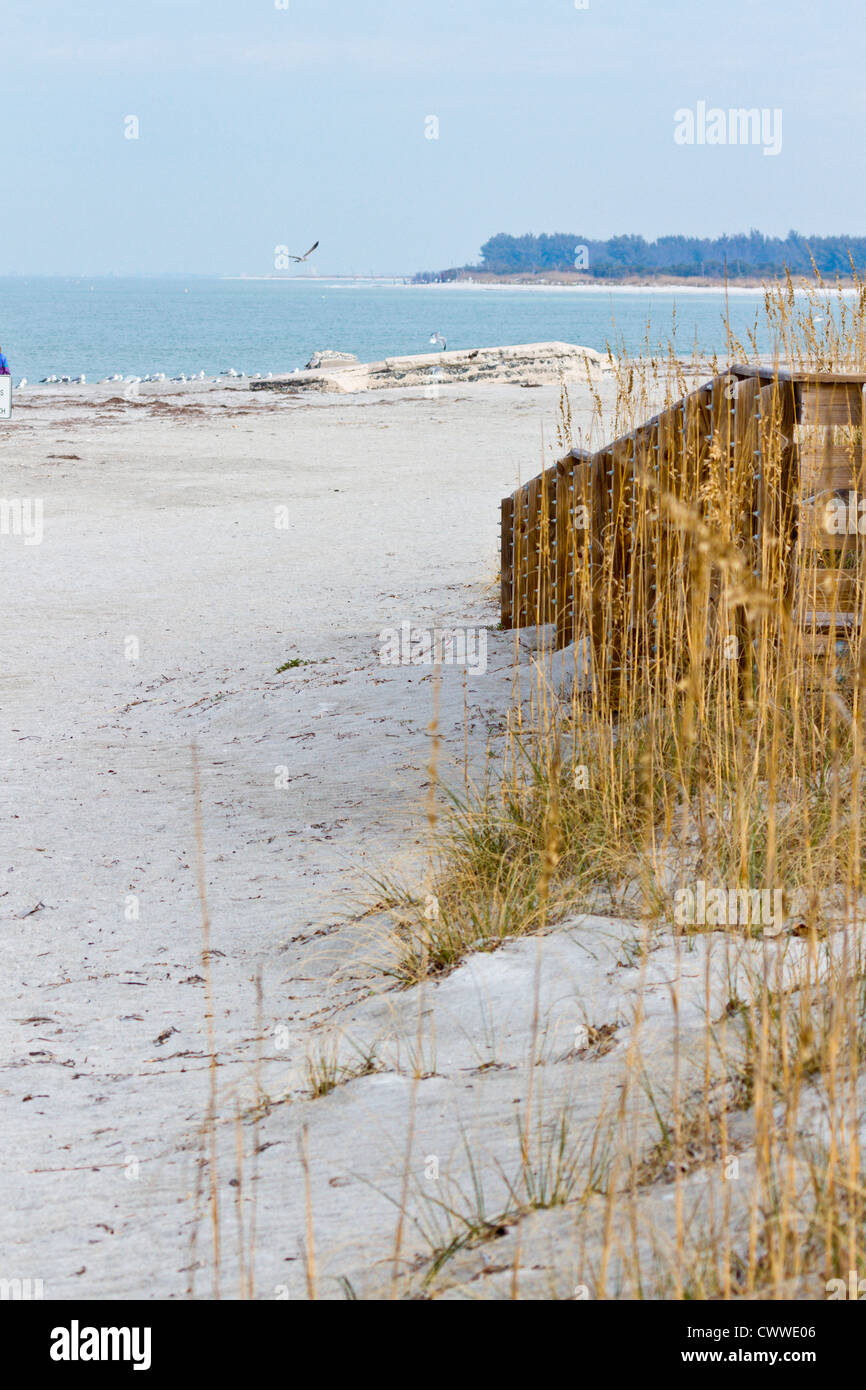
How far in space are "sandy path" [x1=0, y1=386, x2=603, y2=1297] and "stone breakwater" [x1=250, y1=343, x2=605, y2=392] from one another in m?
13.4

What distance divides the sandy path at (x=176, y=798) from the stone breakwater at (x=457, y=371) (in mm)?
13431

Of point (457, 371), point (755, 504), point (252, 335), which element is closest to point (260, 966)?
point (755, 504)

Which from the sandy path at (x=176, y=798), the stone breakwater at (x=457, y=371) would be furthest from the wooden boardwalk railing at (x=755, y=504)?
the stone breakwater at (x=457, y=371)

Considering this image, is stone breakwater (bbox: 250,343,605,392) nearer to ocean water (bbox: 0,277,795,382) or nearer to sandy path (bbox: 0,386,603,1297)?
ocean water (bbox: 0,277,795,382)

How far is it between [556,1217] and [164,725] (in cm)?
473

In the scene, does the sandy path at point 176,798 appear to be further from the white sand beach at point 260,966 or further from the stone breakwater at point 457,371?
the stone breakwater at point 457,371

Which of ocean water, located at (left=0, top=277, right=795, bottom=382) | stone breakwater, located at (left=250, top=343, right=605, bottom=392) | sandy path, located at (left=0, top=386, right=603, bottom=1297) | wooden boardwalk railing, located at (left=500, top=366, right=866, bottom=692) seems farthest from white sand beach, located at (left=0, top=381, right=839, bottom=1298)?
ocean water, located at (left=0, top=277, right=795, bottom=382)

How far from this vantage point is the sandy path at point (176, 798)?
9.17 ft

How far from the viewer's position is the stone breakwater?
2662 centimetres

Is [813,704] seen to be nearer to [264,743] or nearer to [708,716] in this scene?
[708,716]

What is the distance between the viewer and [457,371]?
28.3 metres

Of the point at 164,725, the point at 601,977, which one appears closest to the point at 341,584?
the point at 164,725

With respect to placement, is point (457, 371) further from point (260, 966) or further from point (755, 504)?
point (260, 966)

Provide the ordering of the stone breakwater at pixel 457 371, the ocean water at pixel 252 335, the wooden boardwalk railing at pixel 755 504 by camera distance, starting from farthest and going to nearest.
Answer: the ocean water at pixel 252 335 → the stone breakwater at pixel 457 371 → the wooden boardwalk railing at pixel 755 504
